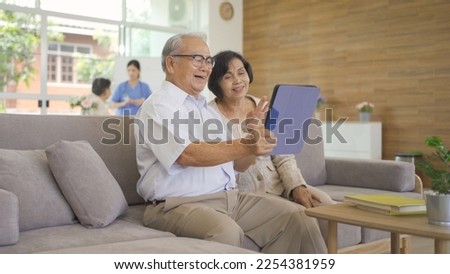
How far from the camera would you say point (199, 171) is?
198cm

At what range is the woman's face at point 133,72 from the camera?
634 centimetres

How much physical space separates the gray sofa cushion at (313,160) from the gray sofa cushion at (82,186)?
1.48 metres

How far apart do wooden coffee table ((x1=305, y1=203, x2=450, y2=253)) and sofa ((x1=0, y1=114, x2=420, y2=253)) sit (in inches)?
14.5

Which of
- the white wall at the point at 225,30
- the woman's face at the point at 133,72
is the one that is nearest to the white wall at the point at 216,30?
the white wall at the point at 225,30

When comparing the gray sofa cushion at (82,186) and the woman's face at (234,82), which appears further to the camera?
the woman's face at (234,82)

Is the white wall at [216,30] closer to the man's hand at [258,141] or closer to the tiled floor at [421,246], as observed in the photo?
the tiled floor at [421,246]

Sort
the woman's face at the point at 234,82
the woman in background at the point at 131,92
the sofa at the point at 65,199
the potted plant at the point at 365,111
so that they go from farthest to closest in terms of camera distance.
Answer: the woman in background at the point at 131,92, the potted plant at the point at 365,111, the woman's face at the point at 234,82, the sofa at the point at 65,199

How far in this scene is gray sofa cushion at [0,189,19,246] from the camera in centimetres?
150

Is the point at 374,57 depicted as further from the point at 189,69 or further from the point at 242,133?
the point at 189,69

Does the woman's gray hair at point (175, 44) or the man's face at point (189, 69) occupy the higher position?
the woman's gray hair at point (175, 44)

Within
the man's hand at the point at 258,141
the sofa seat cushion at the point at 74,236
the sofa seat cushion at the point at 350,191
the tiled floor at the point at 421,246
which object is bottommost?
the tiled floor at the point at 421,246

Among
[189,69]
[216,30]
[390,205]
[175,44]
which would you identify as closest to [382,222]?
[390,205]

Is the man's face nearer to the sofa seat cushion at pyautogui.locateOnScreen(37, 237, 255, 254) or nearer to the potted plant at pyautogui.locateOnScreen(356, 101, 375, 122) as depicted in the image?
the sofa seat cushion at pyautogui.locateOnScreen(37, 237, 255, 254)

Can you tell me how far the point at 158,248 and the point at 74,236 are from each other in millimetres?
408
